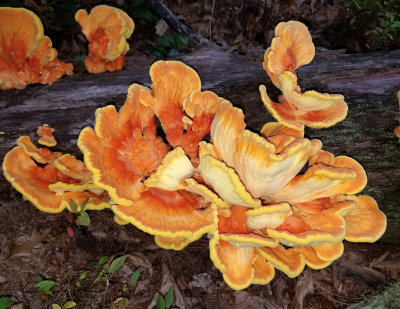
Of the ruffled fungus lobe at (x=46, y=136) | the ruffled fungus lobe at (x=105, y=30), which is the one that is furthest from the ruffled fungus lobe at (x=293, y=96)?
the ruffled fungus lobe at (x=46, y=136)

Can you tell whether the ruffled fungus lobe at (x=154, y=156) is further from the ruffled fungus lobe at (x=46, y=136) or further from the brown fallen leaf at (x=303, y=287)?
the brown fallen leaf at (x=303, y=287)

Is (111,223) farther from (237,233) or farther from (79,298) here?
(237,233)

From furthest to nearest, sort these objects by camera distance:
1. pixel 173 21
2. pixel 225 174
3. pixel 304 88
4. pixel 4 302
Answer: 1. pixel 173 21
2. pixel 4 302
3. pixel 304 88
4. pixel 225 174

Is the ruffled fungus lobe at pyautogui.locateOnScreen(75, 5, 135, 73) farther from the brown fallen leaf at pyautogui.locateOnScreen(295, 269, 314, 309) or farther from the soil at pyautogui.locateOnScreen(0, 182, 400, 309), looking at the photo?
the brown fallen leaf at pyautogui.locateOnScreen(295, 269, 314, 309)

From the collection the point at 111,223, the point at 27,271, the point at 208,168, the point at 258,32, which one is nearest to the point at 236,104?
the point at 208,168

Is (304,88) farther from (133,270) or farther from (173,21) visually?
(173,21)

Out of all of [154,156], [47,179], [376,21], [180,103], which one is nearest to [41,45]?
[47,179]
